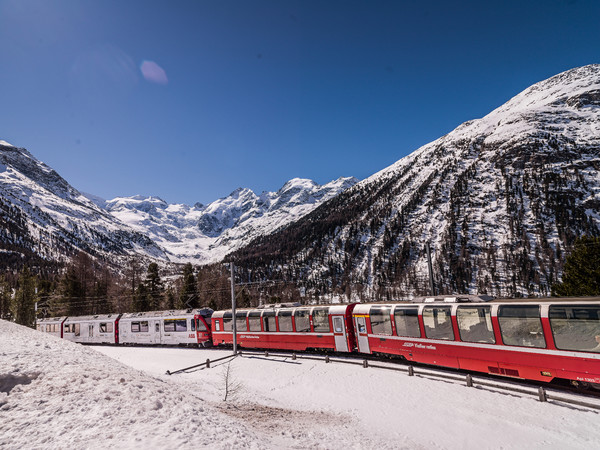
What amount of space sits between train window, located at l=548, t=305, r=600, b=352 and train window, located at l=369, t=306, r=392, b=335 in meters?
8.49

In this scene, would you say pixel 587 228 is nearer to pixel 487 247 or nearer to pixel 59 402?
pixel 487 247

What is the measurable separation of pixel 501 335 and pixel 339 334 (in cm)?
1054

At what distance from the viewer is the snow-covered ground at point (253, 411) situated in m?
6.74

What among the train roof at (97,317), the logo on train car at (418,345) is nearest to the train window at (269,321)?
the logo on train car at (418,345)

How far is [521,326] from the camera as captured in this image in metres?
13.6

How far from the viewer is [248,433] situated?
841 cm

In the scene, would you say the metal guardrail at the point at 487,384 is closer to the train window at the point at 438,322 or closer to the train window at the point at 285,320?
the train window at the point at 438,322

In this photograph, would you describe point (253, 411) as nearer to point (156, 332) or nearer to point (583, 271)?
point (156, 332)

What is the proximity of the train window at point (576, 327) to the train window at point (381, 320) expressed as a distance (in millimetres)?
8491

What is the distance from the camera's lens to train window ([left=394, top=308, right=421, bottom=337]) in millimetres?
18045

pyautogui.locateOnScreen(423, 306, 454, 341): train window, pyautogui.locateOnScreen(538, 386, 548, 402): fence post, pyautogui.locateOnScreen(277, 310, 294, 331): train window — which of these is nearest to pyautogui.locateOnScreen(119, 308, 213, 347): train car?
pyautogui.locateOnScreen(277, 310, 294, 331): train window

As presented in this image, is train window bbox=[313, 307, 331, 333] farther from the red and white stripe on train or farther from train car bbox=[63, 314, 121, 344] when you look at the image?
train car bbox=[63, 314, 121, 344]

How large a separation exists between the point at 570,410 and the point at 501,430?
2895mm

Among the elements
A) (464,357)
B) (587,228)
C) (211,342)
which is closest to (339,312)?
(464,357)
